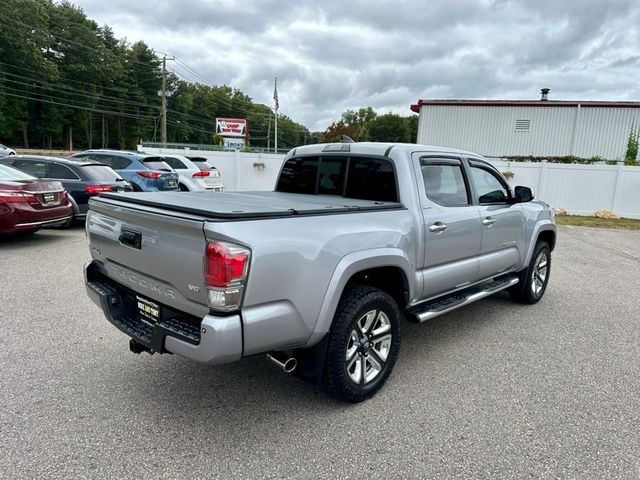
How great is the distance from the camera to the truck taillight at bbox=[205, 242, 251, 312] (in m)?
2.28

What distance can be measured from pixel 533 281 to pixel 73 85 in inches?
2788

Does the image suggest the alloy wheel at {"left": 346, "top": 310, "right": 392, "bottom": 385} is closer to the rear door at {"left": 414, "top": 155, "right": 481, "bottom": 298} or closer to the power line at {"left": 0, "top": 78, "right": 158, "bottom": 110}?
the rear door at {"left": 414, "top": 155, "right": 481, "bottom": 298}

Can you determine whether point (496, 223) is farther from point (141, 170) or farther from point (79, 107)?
point (79, 107)

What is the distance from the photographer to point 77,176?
9227mm

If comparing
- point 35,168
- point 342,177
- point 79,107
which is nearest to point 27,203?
point 35,168

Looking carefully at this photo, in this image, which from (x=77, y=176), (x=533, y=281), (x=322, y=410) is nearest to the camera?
(x=322, y=410)

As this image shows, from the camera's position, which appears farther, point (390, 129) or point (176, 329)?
point (390, 129)

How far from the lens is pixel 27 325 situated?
4.29 m

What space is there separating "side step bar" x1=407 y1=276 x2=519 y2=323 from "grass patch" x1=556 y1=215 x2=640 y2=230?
11564mm

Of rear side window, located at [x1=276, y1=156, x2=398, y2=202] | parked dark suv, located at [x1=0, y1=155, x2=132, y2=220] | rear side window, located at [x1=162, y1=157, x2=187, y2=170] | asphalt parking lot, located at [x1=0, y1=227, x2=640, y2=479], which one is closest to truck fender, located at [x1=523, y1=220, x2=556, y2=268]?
asphalt parking lot, located at [x1=0, y1=227, x2=640, y2=479]

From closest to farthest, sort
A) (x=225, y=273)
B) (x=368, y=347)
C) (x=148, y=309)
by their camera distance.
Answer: (x=225, y=273) < (x=148, y=309) < (x=368, y=347)

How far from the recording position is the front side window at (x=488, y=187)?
4.49m

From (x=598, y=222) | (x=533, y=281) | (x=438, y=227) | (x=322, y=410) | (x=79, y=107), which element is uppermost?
(x=79, y=107)

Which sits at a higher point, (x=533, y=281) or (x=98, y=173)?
(x=98, y=173)
